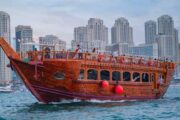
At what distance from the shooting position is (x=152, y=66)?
111 feet

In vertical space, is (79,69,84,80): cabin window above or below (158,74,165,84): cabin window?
above

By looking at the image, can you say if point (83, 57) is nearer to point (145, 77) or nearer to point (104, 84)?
point (104, 84)

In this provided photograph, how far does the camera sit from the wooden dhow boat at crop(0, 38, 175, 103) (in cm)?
2769

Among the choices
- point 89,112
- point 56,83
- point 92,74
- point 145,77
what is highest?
point 92,74

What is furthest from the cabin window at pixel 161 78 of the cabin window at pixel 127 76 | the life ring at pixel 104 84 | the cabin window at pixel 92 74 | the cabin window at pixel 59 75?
the cabin window at pixel 59 75

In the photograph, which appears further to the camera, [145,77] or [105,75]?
[145,77]

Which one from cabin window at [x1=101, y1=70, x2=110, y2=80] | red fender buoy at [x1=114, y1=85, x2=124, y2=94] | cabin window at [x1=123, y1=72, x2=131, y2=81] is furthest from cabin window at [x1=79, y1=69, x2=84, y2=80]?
cabin window at [x1=123, y1=72, x2=131, y2=81]

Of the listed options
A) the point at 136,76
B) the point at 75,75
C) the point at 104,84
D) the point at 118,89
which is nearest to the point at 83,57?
the point at 75,75

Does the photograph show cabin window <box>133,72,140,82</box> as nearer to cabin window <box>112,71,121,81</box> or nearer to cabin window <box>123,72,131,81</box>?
cabin window <box>123,72,131,81</box>

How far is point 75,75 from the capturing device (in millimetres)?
27906

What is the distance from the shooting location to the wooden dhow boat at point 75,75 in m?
27.7

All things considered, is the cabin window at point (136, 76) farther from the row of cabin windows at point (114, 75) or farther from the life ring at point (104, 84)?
the life ring at point (104, 84)

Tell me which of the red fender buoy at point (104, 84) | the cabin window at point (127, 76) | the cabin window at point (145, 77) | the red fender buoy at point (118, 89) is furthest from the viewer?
the cabin window at point (145, 77)

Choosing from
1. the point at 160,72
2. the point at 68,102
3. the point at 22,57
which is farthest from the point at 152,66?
the point at 22,57
